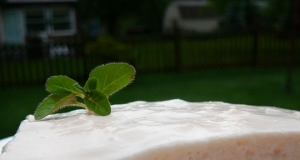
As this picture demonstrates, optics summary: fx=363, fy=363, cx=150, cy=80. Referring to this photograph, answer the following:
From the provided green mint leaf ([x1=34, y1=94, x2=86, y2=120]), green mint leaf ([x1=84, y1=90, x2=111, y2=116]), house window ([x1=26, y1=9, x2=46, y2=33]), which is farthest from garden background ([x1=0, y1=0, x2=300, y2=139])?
house window ([x1=26, y1=9, x2=46, y2=33])

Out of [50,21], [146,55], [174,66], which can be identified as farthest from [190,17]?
[174,66]

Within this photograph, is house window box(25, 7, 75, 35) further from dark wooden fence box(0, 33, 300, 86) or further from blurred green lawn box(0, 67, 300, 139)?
blurred green lawn box(0, 67, 300, 139)

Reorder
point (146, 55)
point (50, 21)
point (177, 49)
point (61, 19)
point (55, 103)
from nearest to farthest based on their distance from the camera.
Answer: point (55, 103)
point (177, 49)
point (146, 55)
point (50, 21)
point (61, 19)

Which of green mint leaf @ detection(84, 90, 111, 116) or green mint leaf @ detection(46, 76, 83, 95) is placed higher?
green mint leaf @ detection(46, 76, 83, 95)

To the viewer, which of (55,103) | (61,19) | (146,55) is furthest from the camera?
(61,19)

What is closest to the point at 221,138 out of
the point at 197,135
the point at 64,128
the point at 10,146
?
the point at 197,135

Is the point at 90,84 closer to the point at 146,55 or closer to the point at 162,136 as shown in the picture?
the point at 162,136
